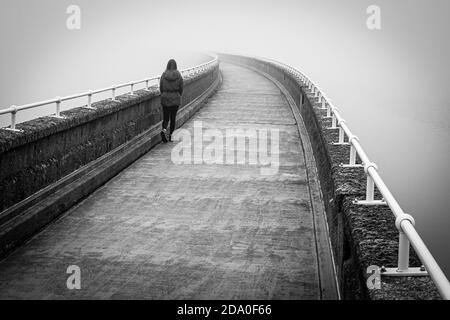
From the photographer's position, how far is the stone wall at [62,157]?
313 inches

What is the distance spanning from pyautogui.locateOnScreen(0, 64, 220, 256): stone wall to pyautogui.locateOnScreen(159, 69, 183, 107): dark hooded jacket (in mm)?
503

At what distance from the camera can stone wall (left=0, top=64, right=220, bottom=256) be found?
7938 mm

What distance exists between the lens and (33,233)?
8.20 metres

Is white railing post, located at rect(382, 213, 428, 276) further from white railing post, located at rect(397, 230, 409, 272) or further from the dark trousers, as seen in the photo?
the dark trousers

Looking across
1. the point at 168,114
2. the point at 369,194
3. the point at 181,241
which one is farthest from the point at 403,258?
the point at 168,114

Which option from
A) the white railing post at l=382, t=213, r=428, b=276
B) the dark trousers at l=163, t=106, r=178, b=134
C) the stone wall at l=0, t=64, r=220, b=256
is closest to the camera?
the white railing post at l=382, t=213, r=428, b=276

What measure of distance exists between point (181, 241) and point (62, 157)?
8.74ft

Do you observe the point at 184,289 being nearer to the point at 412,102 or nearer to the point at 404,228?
the point at 404,228

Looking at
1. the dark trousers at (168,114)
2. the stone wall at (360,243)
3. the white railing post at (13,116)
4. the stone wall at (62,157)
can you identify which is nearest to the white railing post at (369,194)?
the stone wall at (360,243)

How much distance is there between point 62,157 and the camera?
977 centimetres

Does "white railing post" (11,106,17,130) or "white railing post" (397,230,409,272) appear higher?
"white railing post" (11,106,17,130)

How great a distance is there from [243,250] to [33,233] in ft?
8.29

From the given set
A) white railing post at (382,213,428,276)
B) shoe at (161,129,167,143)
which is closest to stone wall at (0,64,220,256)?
shoe at (161,129,167,143)

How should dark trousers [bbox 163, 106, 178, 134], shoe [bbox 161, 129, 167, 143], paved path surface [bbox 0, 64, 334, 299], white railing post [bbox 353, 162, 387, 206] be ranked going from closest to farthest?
white railing post [bbox 353, 162, 387, 206]
paved path surface [bbox 0, 64, 334, 299]
dark trousers [bbox 163, 106, 178, 134]
shoe [bbox 161, 129, 167, 143]
